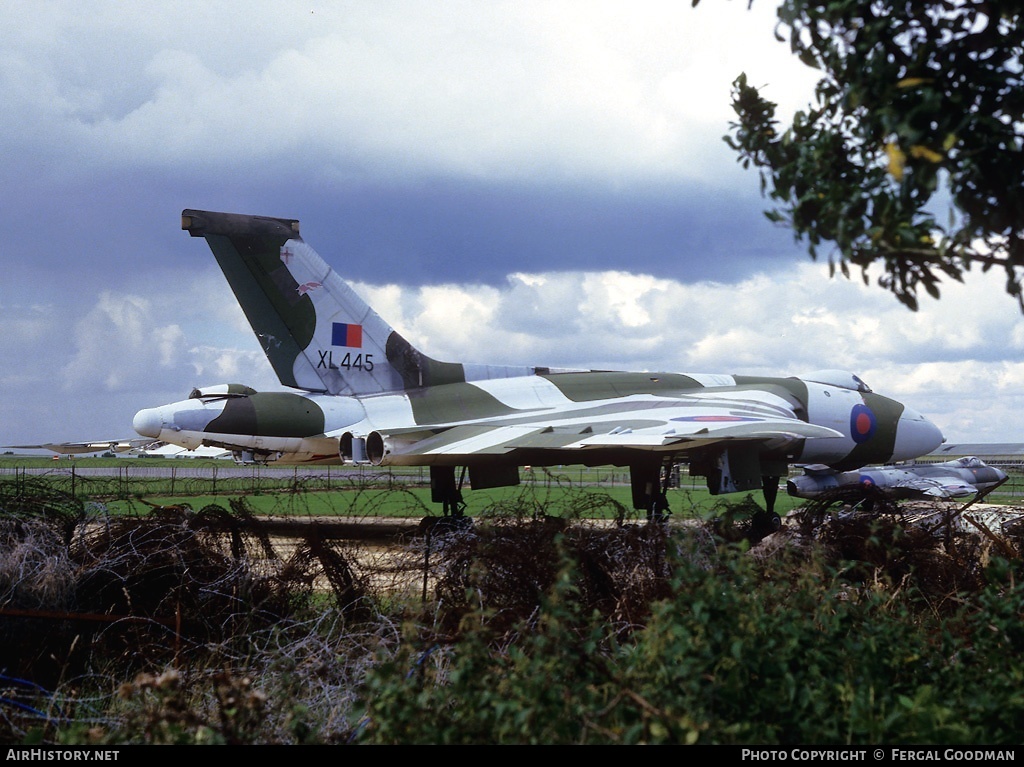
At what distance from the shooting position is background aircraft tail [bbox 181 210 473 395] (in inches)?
596

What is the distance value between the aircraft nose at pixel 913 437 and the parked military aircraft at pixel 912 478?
89 centimetres

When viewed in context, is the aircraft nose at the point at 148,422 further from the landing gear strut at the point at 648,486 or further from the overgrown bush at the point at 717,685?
the overgrown bush at the point at 717,685

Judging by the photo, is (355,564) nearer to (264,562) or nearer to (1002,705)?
(264,562)

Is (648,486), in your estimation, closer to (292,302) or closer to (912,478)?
(292,302)

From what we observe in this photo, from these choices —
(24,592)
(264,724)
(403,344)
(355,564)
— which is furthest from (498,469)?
(264,724)

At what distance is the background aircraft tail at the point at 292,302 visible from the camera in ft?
49.7

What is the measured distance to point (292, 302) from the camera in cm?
1535

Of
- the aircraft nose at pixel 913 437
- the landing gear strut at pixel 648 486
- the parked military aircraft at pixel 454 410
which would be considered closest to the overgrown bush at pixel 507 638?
the parked military aircraft at pixel 454 410

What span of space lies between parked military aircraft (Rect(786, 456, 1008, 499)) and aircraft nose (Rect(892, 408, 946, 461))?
0.89 m

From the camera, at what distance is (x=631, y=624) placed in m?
5.51

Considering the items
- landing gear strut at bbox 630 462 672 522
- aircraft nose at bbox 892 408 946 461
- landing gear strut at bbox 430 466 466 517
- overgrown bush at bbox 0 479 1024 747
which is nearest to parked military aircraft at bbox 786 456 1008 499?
aircraft nose at bbox 892 408 946 461

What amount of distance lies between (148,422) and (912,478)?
2010 centimetres

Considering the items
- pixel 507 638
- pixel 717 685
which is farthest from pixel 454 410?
pixel 717 685
